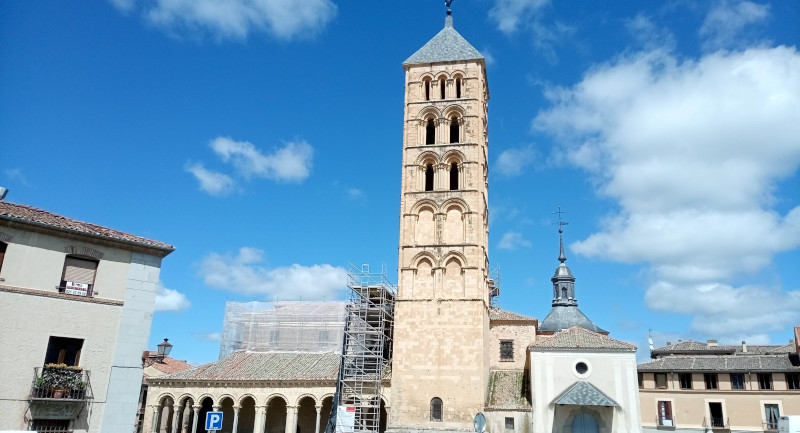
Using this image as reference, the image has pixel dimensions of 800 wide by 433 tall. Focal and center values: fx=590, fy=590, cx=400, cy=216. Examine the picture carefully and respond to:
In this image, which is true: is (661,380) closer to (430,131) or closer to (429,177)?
(429,177)

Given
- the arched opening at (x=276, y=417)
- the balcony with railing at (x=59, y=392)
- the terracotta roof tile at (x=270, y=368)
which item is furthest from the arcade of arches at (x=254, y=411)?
the balcony with railing at (x=59, y=392)

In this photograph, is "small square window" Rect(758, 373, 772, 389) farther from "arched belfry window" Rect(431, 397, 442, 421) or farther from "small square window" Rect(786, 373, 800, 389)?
"arched belfry window" Rect(431, 397, 442, 421)

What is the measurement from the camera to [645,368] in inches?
1649

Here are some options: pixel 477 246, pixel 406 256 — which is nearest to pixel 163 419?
pixel 406 256

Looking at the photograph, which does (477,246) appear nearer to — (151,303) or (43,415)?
(151,303)

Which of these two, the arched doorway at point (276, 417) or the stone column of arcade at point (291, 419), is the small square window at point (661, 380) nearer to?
the stone column of arcade at point (291, 419)

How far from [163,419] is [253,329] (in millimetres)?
8433

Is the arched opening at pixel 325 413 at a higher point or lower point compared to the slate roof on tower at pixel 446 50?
lower

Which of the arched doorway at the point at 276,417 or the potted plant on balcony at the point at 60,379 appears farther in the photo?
the arched doorway at the point at 276,417

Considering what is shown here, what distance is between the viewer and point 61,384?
1527cm

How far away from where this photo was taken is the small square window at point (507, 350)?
33.2 m

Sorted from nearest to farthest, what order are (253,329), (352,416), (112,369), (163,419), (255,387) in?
(112,369) < (352,416) < (255,387) < (163,419) < (253,329)

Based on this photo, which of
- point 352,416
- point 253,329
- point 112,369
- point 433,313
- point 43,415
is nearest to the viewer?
point 43,415

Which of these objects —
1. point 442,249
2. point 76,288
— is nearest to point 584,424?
point 442,249
